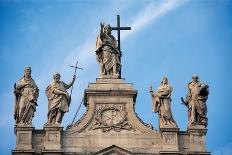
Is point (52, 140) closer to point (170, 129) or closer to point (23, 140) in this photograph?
point (23, 140)

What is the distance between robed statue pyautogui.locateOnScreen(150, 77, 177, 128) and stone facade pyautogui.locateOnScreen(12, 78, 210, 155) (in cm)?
40

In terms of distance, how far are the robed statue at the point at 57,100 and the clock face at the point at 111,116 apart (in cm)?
138

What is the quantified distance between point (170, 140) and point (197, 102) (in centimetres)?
193

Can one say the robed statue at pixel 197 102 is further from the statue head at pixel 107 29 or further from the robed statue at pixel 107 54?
the statue head at pixel 107 29

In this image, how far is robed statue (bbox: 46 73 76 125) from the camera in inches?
1403

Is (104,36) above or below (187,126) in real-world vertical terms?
above

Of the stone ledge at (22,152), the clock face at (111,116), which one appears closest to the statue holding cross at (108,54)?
the clock face at (111,116)

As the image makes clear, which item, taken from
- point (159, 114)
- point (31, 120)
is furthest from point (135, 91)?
point (31, 120)

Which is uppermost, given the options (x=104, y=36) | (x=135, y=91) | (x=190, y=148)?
(x=104, y=36)

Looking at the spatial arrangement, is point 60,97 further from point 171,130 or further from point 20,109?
point 171,130

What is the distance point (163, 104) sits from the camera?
1422 inches

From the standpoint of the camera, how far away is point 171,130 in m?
35.5

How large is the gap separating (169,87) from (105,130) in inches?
118

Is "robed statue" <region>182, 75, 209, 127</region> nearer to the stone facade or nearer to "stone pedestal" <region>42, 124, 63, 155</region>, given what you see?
the stone facade
